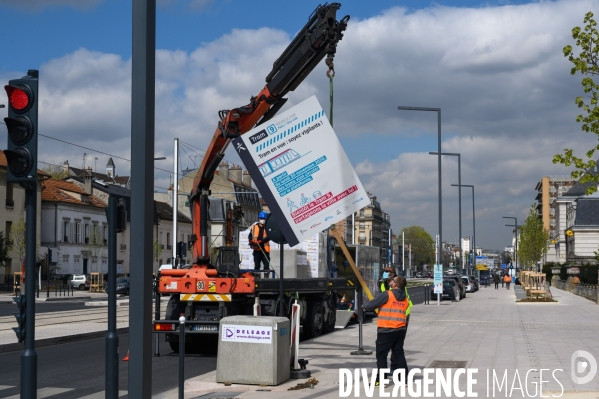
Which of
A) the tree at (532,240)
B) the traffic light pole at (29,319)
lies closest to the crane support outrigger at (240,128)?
the traffic light pole at (29,319)

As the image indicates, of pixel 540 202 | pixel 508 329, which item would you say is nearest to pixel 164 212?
pixel 508 329

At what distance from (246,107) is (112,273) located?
9.08 m

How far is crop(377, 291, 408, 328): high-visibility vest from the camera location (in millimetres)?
11812

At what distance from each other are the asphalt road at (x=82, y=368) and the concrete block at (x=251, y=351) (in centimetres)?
102

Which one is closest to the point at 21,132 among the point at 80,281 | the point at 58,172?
the point at 80,281

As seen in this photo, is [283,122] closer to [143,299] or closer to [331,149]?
[331,149]

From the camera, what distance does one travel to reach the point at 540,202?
17862 cm

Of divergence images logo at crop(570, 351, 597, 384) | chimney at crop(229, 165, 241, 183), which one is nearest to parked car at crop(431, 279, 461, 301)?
divergence images logo at crop(570, 351, 597, 384)

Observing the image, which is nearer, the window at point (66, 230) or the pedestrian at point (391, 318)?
the pedestrian at point (391, 318)

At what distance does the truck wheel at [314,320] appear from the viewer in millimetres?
20031

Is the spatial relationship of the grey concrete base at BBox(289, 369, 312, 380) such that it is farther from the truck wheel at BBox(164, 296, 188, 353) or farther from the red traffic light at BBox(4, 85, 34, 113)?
the red traffic light at BBox(4, 85, 34, 113)

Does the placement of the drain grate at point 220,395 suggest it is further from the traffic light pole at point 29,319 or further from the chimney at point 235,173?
the chimney at point 235,173

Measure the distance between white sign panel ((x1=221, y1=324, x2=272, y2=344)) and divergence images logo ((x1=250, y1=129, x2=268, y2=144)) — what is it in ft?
8.70

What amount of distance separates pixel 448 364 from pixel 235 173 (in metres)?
101
